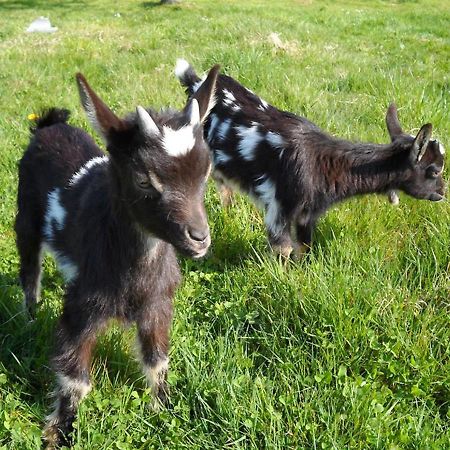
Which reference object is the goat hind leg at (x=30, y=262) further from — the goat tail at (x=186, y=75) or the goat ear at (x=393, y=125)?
the goat ear at (x=393, y=125)

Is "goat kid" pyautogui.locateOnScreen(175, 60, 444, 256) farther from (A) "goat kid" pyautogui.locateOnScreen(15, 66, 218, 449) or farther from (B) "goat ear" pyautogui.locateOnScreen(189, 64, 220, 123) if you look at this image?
(B) "goat ear" pyautogui.locateOnScreen(189, 64, 220, 123)

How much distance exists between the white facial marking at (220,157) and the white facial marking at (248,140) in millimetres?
172

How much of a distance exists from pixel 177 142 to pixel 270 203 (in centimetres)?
200

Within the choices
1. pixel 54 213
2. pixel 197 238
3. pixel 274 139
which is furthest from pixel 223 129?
pixel 197 238

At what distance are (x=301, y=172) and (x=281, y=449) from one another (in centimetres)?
197

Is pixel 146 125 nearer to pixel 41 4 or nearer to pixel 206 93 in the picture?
pixel 206 93

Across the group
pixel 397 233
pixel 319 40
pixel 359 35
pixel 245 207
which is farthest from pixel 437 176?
pixel 359 35

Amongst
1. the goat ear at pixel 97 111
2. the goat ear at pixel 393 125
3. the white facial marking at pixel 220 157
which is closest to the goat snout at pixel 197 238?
the goat ear at pixel 97 111

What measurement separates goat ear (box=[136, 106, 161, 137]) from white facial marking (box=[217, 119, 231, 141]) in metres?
2.34

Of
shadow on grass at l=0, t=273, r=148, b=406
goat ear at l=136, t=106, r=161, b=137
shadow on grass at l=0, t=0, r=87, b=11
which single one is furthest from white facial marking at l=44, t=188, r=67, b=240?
shadow on grass at l=0, t=0, r=87, b=11

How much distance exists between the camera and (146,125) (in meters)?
1.97

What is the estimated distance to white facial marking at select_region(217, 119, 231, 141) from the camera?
14.0ft

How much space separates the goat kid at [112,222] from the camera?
6.52 ft

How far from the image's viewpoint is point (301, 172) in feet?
12.1
